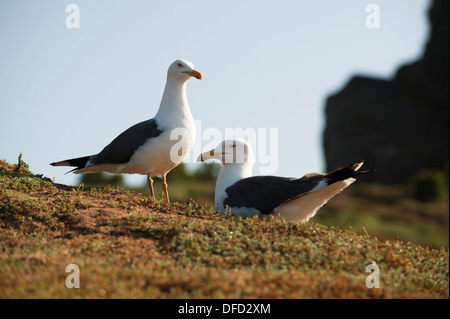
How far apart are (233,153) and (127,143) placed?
193cm

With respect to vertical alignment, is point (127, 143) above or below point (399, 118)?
below

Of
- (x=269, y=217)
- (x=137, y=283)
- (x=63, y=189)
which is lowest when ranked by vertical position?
(x=137, y=283)

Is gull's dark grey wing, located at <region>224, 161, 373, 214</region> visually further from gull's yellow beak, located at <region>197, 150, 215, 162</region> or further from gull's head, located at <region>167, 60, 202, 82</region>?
gull's head, located at <region>167, 60, 202, 82</region>

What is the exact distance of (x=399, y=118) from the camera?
48.7 m

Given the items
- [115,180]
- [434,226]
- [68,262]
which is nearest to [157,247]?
[68,262]

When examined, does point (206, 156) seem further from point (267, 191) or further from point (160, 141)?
point (267, 191)

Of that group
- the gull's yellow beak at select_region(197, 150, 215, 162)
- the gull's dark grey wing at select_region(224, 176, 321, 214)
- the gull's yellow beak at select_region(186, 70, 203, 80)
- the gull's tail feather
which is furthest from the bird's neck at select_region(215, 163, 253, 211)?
the gull's tail feather

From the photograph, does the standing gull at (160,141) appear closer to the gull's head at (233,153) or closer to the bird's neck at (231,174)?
the gull's head at (233,153)

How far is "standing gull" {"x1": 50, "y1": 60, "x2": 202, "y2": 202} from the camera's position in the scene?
10500mm

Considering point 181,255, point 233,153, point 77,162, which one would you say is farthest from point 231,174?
point 181,255

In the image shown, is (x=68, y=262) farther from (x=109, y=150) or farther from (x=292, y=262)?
(x=109, y=150)

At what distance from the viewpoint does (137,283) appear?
6.09 meters
